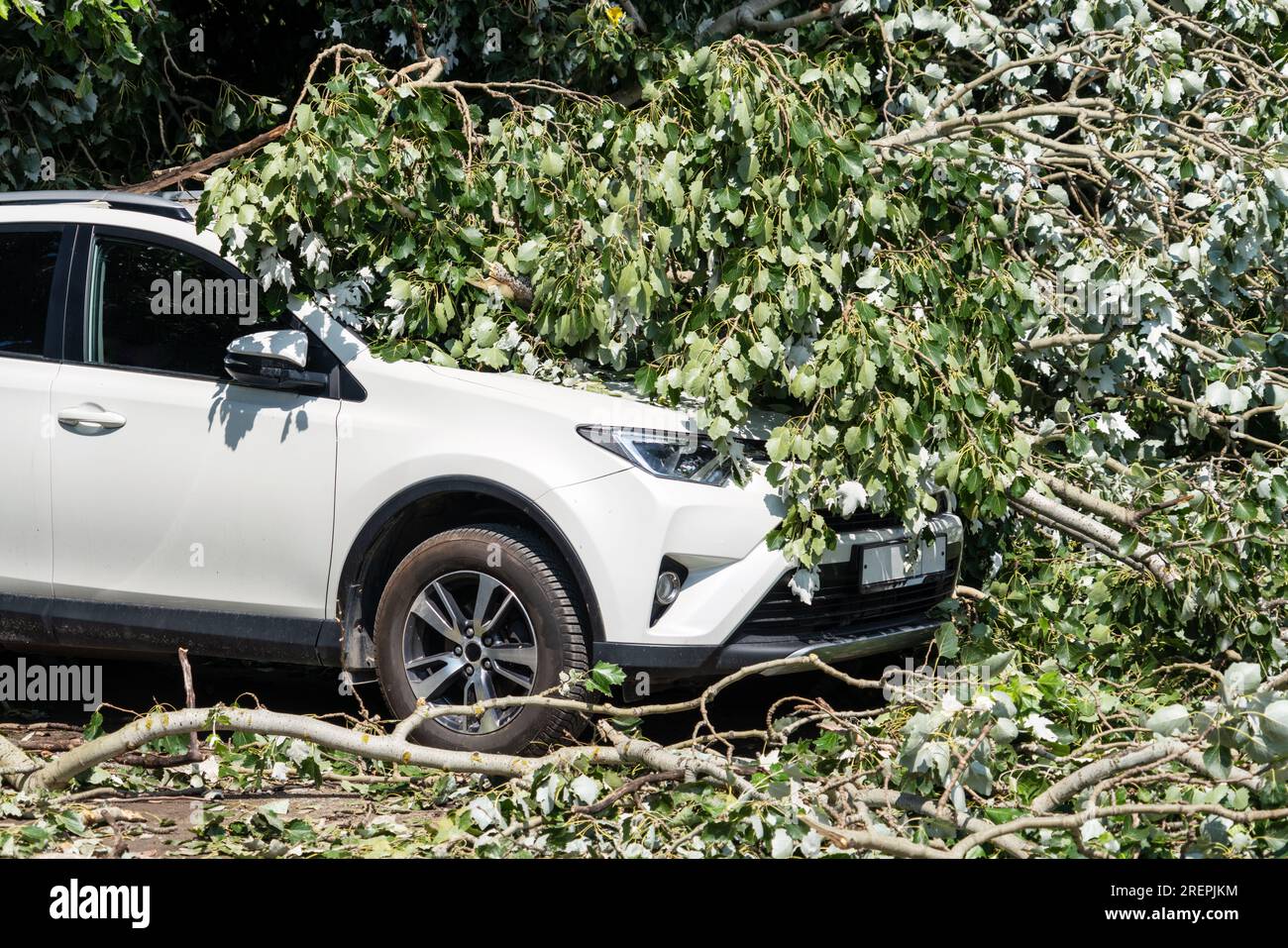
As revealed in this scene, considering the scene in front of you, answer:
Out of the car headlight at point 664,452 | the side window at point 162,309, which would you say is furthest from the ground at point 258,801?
the side window at point 162,309

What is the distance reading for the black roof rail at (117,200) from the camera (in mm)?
5914

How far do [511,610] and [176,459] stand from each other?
1.31 m

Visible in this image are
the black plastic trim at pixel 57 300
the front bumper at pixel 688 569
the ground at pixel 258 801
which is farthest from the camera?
the black plastic trim at pixel 57 300

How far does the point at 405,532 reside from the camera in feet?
18.2

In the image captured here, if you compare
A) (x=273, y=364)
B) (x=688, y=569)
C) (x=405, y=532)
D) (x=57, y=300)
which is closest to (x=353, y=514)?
(x=405, y=532)

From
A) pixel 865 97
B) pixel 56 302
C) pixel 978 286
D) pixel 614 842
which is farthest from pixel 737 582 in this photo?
pixel 865 97

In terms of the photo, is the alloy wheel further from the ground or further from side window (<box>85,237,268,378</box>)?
side window (<box>85,237,268,378</box>)

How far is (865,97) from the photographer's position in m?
7.96

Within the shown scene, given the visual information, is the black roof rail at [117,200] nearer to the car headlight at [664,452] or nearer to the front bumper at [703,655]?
the car headlight at [664,452]

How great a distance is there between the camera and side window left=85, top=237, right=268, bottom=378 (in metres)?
5.61

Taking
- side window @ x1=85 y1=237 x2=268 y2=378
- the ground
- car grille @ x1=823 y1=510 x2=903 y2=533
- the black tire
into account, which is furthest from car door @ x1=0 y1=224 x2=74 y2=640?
car grille @ x1=823 y1=510 x2=903 y2=533

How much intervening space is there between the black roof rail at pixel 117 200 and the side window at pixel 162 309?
182 millimetres

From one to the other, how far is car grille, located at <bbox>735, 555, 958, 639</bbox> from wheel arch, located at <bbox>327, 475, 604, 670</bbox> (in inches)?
22.6

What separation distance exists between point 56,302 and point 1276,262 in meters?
4.80
